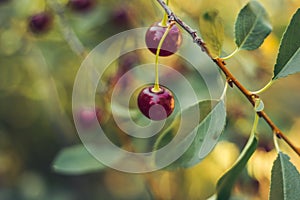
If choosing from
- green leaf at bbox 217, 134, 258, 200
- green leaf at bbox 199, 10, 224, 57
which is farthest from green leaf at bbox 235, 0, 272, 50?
green leaf at bbox 217, 134, 258, 200

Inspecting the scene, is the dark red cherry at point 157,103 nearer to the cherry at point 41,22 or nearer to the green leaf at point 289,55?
the green leaf at point 289,55

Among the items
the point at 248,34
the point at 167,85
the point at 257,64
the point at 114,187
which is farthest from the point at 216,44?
the point at 114,187

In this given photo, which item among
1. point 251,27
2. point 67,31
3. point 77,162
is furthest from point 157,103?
point 67,31

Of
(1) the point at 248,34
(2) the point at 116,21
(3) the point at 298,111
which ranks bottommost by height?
(3) the point at 298,111

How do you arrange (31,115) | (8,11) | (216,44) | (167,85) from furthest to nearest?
(31,115), (8,11), (167,85), (216,44)

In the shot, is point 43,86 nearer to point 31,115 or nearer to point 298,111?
point 31,115

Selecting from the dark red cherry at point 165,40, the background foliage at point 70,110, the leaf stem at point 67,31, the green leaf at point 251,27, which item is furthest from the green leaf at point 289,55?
the leaf stem at point 67,31

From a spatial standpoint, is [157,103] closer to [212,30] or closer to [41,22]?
[212,30]
